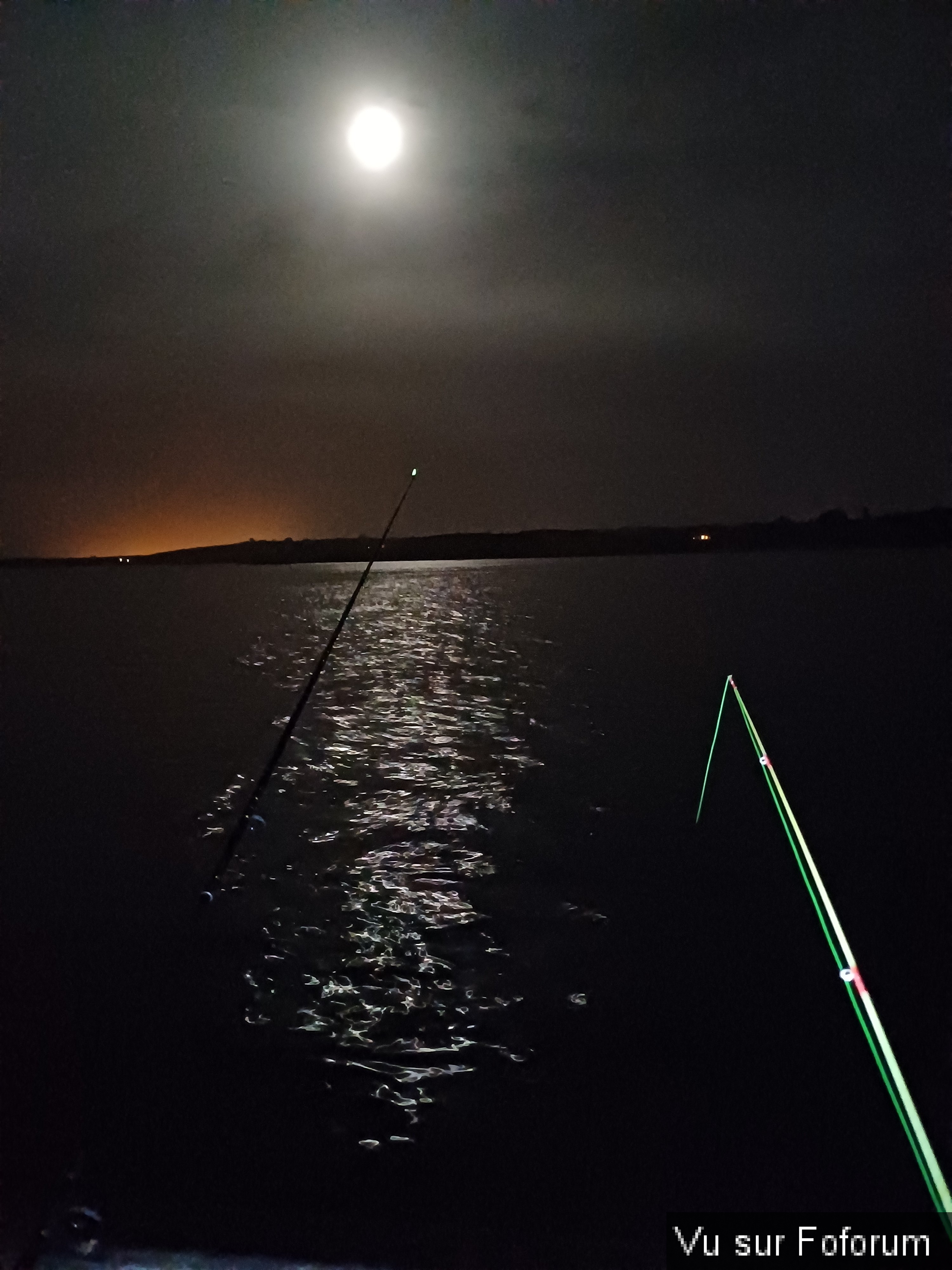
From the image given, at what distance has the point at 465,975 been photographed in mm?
5418

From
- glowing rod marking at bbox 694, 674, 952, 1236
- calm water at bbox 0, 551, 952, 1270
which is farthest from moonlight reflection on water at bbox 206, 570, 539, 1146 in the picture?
glowing rod marking at bbox 694, 674, 952, 1236

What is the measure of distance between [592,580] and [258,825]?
46.1 metres

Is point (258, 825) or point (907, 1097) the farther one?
point (258, 825)

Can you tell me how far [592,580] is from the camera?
52.8m

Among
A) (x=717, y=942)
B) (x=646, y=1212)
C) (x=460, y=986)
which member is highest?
(x=717, y=942)

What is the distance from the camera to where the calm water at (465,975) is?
3.76m

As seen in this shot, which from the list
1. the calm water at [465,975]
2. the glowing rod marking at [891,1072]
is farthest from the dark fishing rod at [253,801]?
the glowing rod marking at [891,1072]

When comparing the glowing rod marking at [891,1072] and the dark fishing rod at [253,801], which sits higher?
the dark fishing rod at [253,801]

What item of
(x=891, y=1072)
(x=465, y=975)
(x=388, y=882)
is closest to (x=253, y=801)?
(x=388, y=882)

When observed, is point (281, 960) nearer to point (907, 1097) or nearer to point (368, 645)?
point (907, 1097)

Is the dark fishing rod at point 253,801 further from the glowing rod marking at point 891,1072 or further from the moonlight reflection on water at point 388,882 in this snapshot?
the glowing rod marking at point 891,1072

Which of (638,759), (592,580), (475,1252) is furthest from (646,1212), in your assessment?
(592,580)

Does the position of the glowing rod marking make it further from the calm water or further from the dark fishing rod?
the dark fishing rod

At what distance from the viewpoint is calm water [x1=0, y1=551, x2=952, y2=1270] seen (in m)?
3.76
